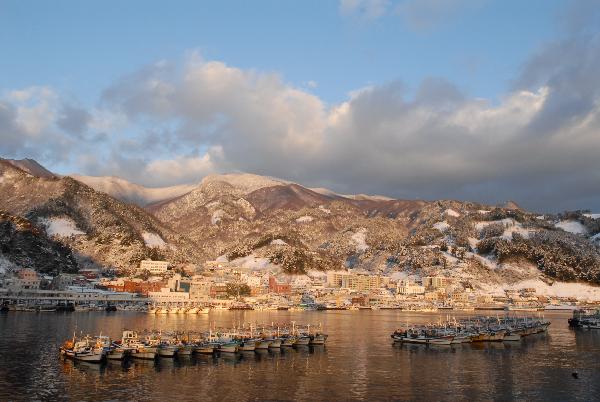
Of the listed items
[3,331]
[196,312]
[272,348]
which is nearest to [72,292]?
[196,312]

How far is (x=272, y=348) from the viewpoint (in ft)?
264

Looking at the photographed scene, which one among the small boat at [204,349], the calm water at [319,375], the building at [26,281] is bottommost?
the calm water at [319,375]

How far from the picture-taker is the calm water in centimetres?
4900

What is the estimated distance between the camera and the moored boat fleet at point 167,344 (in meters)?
64.5

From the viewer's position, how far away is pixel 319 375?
59.5 meters

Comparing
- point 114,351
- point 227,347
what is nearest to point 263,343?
point 227,347

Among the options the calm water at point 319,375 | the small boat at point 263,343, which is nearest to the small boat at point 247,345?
the small boat at point 263,343

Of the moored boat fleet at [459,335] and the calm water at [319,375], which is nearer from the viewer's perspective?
the calm water at [319,375]

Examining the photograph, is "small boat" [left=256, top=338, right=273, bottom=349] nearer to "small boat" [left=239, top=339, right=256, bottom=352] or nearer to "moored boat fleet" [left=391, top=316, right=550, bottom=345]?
"small boat" [left=239, top=339, right=256, bottom=352]

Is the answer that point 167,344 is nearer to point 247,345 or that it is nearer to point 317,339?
point 247,345

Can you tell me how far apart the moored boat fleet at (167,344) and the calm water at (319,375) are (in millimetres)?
1856

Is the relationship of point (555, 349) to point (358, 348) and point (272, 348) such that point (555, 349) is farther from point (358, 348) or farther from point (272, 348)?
point (272, 348)

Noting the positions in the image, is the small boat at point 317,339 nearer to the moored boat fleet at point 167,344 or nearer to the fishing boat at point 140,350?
the moored boat fleet at point 167,344

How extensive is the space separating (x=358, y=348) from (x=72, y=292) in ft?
426
